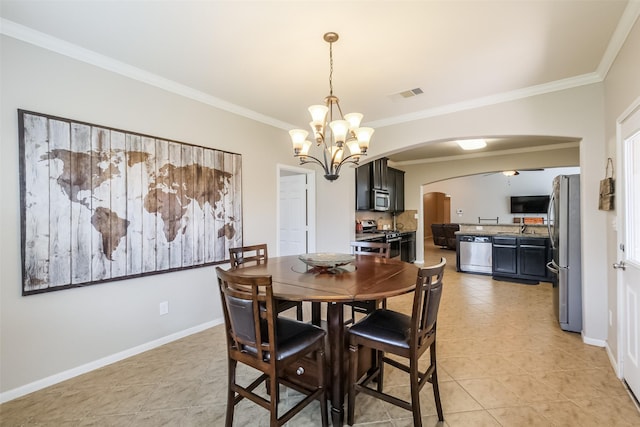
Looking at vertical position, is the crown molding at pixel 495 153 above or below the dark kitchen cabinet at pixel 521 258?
above

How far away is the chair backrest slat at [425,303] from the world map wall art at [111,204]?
8.11 ft

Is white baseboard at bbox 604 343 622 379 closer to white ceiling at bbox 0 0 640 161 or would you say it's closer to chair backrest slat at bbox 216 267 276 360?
white ceiling at bbox 0 0 640 161

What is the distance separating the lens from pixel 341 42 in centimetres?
227

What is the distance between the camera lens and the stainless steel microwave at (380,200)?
19.7ft

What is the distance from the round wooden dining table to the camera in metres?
1.60

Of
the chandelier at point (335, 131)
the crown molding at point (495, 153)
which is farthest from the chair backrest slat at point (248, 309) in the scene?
the crown molding at point (495, 153)

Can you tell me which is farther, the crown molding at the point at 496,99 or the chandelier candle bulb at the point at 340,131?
the crown molding at the point at 496,99

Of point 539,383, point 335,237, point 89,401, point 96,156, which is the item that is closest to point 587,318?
point 539,383

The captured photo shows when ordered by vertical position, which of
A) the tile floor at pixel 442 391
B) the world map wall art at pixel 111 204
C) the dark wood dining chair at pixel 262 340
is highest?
the world map wall art at pixel 111 204

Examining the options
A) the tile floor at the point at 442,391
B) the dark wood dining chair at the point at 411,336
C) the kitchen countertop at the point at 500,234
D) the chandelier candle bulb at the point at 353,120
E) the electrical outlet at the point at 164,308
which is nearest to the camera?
the dark wood dining chair at the point at 411,336

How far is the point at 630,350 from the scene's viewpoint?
2.09 m

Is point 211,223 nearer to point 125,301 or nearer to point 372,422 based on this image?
point 125,301

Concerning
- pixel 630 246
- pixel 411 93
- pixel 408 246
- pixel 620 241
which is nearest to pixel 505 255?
pixel 408 246

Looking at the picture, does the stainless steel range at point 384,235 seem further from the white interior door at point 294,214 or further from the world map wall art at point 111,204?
the world map wall art at point 111,204
